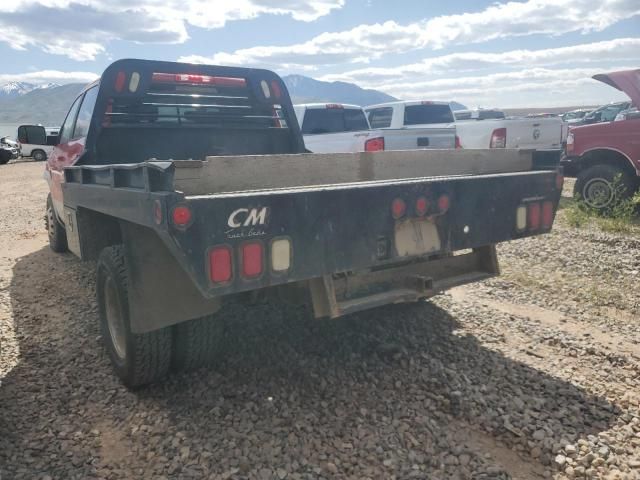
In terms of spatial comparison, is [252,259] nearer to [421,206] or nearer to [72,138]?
[421,206]

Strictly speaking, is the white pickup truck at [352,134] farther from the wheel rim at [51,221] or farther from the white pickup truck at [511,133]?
the wheel rim at [51,221]

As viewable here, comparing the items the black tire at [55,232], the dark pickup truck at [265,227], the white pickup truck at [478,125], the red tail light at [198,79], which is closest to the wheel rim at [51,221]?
the black tire at [55,232]

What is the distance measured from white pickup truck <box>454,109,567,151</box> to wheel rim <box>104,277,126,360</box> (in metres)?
9.08

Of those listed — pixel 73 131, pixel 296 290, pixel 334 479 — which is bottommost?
pixel 334 479

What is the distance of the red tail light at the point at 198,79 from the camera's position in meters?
4.85

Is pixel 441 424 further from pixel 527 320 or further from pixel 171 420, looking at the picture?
pixel 527 320

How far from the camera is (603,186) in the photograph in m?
8.69

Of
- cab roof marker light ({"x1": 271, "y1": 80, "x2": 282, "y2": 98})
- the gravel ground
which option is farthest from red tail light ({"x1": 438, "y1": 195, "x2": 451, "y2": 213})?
cab roof marker light ({"x1": 271, "y1": 80, "x2": 282, "y2": 98})

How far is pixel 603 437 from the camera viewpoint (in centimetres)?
271

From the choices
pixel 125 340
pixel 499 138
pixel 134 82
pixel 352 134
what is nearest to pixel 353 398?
pixel 125 340

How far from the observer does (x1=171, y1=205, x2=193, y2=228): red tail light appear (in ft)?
7.27

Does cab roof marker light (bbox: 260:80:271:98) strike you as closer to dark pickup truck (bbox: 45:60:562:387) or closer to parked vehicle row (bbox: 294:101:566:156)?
dark pickup truck (bbox: 45:60:562:387)

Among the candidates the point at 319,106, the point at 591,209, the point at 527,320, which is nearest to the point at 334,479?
the point at 527,320

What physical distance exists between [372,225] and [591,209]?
718cm
